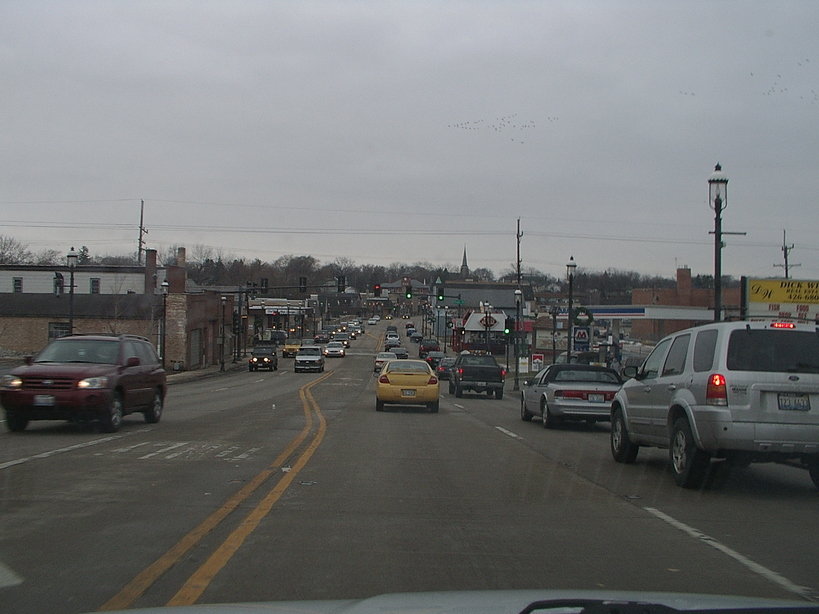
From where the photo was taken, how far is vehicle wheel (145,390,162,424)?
18.9 m

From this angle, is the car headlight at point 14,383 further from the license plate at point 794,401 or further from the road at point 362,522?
the license plate at point 794,401

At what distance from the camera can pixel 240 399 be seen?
3084cm

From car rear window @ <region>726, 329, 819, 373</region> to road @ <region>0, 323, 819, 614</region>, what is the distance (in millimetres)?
1643

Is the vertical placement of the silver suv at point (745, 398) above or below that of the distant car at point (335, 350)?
above

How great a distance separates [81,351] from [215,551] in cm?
1089

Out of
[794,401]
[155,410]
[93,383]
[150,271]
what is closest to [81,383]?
[93,383]

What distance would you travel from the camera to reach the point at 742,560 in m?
7.35

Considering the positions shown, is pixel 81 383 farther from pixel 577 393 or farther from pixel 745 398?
pixel 745 398

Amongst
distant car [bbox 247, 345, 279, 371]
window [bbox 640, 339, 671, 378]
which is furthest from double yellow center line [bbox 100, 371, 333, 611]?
distant car [bbox 247, 345, 279, 371]

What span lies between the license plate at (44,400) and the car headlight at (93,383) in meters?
0.51

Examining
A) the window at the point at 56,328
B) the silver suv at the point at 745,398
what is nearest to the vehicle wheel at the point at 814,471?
the silver suv at the point at 745,398

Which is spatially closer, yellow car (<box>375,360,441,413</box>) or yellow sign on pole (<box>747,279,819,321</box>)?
yellow car (<box>375,360,441,413</box>)

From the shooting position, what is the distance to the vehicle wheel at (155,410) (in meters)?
18.9

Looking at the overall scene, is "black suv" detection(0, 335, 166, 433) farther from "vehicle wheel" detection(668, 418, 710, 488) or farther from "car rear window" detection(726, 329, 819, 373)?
"car rear window" detection(726, 329, 819, 373)
